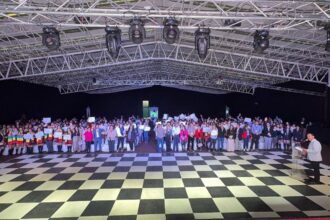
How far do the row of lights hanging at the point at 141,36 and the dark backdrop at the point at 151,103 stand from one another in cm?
1033

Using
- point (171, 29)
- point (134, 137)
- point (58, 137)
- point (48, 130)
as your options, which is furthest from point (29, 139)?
point (171, 29)

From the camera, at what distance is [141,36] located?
27.0 feet

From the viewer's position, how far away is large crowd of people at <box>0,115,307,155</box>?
12.9 meters

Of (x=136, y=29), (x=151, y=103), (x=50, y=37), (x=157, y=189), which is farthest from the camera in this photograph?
(x=151, y=103)

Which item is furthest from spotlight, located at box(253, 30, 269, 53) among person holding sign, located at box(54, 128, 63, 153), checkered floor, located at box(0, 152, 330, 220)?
person holding sign, located at box(54, 128, 63, 153)

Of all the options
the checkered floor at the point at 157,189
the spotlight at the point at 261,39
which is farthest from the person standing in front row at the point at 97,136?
the spotlight at the point at 261,39

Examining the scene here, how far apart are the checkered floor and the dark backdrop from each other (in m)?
7.92

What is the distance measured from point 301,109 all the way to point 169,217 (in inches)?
648

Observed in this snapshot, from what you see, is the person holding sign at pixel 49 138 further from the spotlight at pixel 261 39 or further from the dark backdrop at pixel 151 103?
the spotlight at pixel 261 39

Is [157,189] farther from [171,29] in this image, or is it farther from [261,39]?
[261,39]

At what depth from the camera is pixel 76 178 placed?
8.88 metres

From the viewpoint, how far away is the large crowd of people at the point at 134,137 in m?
12.9

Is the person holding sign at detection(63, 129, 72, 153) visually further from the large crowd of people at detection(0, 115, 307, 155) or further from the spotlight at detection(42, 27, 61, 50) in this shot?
the spotlight at detection(42, 27, 61, 50)

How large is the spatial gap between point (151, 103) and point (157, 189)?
27.0m
